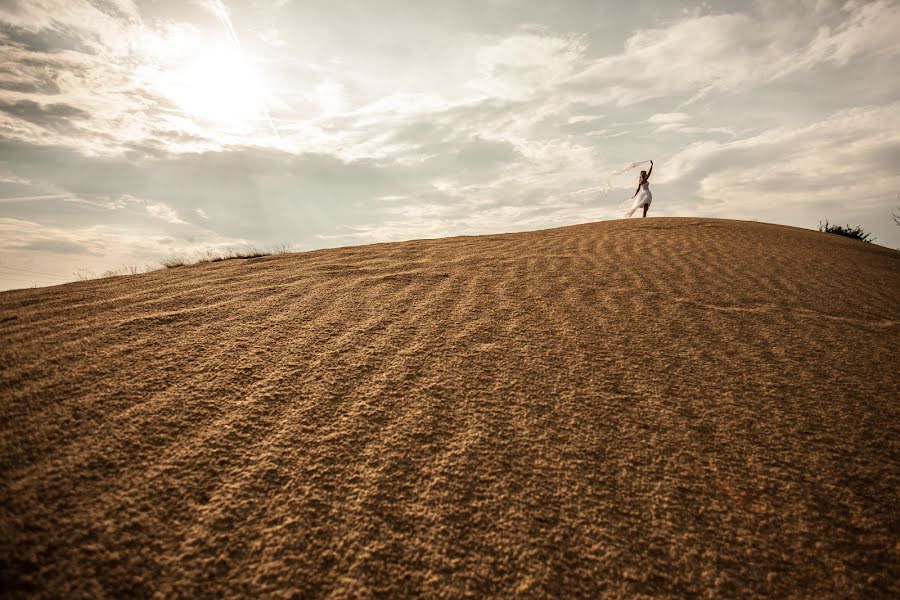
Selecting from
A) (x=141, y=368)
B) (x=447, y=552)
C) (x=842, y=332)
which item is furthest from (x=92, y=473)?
(x=842, y=332)

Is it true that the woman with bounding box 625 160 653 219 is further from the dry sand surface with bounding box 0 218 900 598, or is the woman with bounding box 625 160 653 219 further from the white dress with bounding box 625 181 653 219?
the dry sand surface with bounding box 0 218 900 598

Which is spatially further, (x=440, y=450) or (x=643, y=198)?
(x=643, y=198)

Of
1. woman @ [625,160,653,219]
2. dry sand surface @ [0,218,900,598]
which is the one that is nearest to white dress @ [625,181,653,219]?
woman @ [625,160,653,219]

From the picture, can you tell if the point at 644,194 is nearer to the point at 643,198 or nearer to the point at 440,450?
the point at 643,198

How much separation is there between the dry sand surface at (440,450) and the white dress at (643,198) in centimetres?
807

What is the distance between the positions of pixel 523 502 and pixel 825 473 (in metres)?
1.26

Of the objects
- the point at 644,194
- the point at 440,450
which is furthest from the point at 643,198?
the point at 440,450

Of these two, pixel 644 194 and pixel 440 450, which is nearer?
pixel 440 450

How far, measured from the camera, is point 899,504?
146 centimetres

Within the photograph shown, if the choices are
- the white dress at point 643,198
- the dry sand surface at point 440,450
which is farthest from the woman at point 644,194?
the dry sand surface at point 440,450

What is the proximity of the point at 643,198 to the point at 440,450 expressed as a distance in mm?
10843

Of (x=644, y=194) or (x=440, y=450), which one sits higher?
(x=644, y=194)

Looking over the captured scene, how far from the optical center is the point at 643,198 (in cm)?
1048

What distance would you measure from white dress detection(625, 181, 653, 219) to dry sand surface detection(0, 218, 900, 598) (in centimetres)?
807
